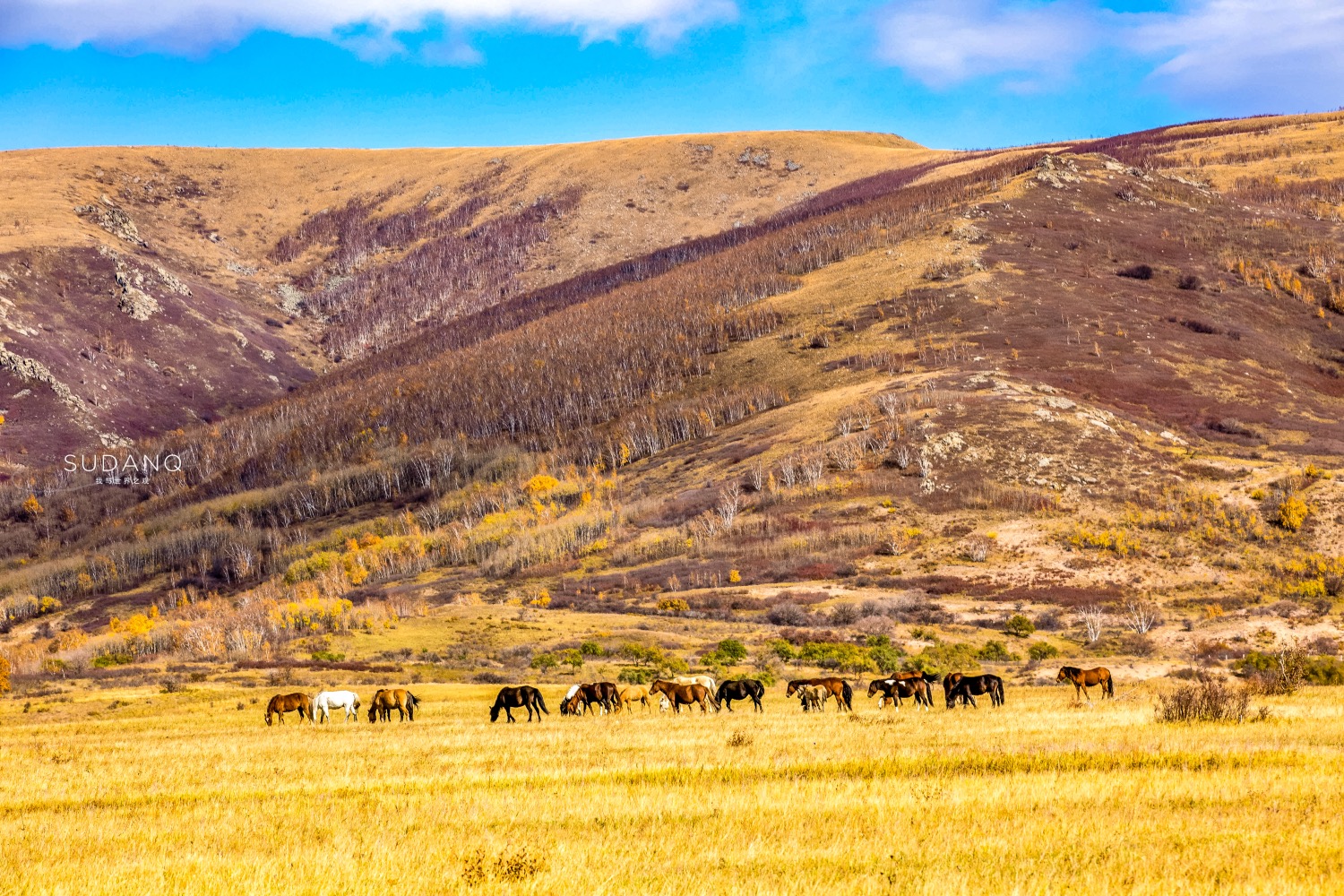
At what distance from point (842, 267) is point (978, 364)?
2495 inches

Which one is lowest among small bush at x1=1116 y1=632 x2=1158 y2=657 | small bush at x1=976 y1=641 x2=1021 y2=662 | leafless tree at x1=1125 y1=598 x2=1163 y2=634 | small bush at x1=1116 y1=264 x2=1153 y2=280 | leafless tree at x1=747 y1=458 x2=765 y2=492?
leafless tree at x1=1125 y1=598 x2=1163 y2=634

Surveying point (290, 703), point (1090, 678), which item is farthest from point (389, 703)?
point (1090, 678)

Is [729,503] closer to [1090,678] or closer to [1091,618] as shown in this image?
[1091,618]

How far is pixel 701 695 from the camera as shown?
35.8m

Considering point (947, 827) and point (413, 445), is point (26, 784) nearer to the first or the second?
point (947, 827)

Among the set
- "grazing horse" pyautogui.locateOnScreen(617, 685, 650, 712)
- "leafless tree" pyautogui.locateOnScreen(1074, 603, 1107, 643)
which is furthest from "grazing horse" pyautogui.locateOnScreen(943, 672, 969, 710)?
"leafless tree" pyautogui.locateOnScreen(1074, 603, 1107, 643)

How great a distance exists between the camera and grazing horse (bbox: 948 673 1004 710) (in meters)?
33.3

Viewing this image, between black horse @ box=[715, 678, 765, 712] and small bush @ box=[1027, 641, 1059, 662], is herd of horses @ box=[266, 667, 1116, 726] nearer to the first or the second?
black horse @ box=[715, 678, 765, 712]

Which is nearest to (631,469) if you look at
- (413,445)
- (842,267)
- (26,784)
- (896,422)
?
(896,422)

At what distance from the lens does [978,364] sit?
139 metres

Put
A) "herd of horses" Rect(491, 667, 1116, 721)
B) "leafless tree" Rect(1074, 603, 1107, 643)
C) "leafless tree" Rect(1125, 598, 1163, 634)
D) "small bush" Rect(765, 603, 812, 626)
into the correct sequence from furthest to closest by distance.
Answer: "small bush" Rect(765, 603, 812, 626) → "leafless tree" Rect(1125, 598, 1163, 634) → "leafless tree" Rect(1074, 603, 1107, 643) → "herd of horses" Rect(491, 667, 1116, 721)

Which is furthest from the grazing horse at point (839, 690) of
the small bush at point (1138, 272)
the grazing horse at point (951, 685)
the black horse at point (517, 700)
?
the small bush at point (1138, 272)

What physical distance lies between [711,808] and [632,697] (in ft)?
68.5

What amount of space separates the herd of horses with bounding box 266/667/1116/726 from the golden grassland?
14.9 ft
